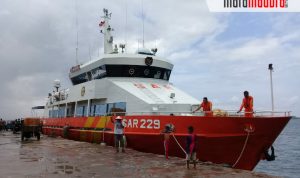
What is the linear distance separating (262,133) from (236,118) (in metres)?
0.87

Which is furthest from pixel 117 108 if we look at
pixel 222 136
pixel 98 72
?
pixel 222 136

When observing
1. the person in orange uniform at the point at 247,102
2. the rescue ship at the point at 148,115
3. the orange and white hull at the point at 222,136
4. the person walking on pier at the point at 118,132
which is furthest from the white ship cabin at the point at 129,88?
the person in orange uniform at the point at 247,102

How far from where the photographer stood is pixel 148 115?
1251 cm

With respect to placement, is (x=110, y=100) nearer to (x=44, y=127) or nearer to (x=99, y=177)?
(x=99, y=177)

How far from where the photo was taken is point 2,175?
8430 mm

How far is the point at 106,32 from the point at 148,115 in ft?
29.7

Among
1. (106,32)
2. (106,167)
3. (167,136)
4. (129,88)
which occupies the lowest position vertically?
(106,167)

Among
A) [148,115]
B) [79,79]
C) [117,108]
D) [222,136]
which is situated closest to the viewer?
[222,136]

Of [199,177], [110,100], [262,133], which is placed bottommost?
[199,177]

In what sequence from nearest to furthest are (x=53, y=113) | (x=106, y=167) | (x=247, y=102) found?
(x=106, y=167) < (x=247, y=102) < (x=53, y=113)

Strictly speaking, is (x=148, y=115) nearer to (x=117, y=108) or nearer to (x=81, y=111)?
(x=117, y=108)

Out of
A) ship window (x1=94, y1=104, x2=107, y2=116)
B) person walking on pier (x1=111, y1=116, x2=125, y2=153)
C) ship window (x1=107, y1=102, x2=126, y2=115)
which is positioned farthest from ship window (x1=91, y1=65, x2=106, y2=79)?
person walking on pier (x1=111, y1=116, x2=125, y2=153)

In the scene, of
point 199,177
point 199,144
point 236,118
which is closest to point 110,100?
point 199,144

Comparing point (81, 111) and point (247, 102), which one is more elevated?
point (247, 102)
